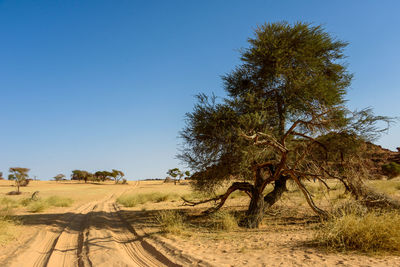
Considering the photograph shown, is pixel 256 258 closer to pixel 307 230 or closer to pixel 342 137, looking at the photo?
pixel 307 230

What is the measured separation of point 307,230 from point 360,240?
321 cm

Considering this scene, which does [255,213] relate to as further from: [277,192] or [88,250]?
[88,250]

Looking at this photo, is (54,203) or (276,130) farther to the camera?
(54,203)

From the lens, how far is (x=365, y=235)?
19.3ft

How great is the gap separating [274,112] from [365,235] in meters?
6.11

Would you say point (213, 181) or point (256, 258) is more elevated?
point (213, 181)

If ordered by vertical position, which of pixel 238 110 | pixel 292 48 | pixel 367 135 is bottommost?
pixel 367 135

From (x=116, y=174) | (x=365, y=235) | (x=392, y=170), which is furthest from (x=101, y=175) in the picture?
(x=365, y=235)

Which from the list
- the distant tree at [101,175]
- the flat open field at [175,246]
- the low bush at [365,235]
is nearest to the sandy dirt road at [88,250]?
the flat open field at [175,246]

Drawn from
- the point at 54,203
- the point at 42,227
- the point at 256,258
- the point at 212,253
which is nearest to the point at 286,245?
the point at 256,258

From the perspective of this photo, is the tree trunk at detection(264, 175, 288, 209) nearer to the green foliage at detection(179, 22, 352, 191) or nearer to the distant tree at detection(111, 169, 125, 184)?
the green foliage at detection(179, 22, 352, 191)

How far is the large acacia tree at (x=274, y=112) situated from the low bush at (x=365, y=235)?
142 inches

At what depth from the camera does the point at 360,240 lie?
589 cm

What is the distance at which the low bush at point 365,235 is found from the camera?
571 cm
